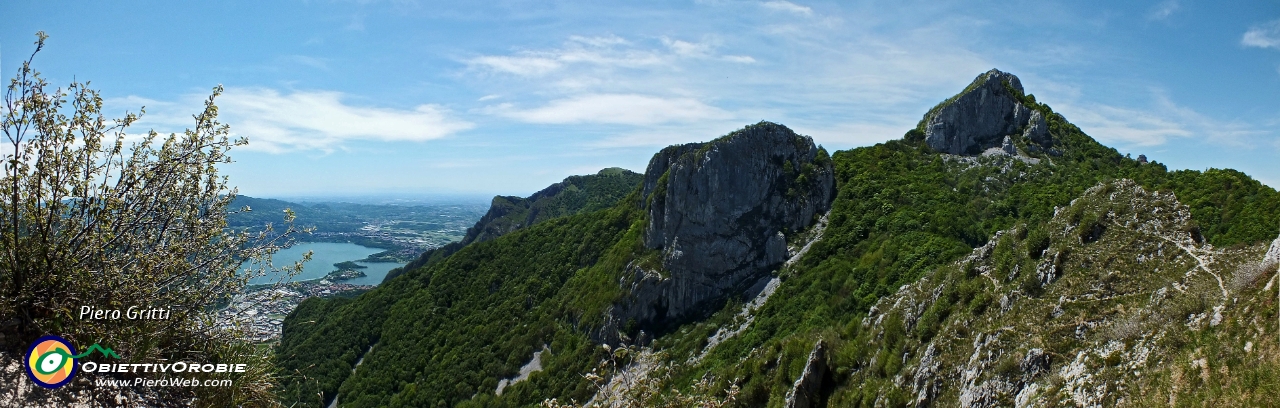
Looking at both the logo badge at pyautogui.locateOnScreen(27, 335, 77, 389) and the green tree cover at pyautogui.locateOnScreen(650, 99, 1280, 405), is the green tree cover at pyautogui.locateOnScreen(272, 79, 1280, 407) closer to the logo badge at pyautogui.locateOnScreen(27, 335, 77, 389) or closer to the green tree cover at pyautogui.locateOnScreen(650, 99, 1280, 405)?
the green tree cover at pyautogui.locateOnScreen(650, 99, 1280, 405)

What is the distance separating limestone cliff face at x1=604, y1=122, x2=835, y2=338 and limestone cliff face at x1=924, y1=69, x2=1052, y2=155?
1413 centimetres

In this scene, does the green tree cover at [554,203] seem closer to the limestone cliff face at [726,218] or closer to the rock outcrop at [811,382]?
the limestone cliff face at [726,218]

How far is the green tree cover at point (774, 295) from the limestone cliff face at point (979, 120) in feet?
8.13

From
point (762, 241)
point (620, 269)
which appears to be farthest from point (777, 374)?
point (620, 269)

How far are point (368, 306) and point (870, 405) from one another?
229 feet

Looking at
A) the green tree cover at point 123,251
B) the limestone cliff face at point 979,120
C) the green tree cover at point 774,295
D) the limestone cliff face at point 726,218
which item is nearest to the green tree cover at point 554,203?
the green tree cover at point 774,295

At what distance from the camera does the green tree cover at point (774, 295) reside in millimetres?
25453

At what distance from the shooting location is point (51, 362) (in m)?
4.84

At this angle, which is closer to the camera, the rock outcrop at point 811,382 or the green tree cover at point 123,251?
the green tree cover at point 123,251

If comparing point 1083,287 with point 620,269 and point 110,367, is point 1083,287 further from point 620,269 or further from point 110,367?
point 620,269

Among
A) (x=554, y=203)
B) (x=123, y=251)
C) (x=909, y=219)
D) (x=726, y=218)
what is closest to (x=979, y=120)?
(x=909, y=219)

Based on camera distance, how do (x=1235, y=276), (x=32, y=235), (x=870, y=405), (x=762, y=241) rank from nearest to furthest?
(x=32, y=235)
(x=1235, y=276)
(x=870, y=405)
(x=762, y=241)

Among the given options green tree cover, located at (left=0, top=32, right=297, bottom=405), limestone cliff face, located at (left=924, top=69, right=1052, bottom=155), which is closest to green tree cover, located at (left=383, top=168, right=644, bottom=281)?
limestone cliff face, located at (left=924, top=69, right=1052, bottom=155)

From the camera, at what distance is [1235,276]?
824cm
